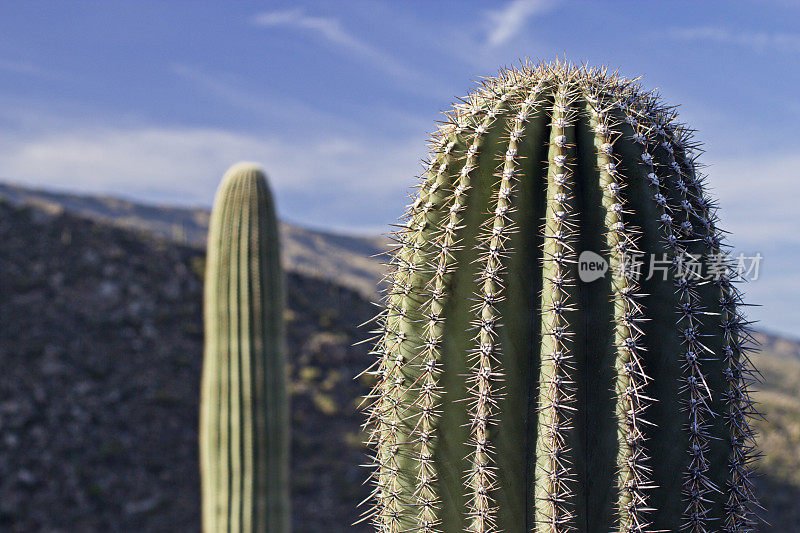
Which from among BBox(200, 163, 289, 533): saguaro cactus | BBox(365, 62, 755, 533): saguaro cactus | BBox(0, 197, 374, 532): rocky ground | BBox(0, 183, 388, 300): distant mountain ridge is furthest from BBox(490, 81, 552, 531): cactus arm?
BBox(0, 183, 388, 300): distant mountain ridge

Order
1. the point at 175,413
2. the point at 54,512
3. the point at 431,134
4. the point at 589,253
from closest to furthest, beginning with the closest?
1. the point at 589,253
2. the point at 431,134
3. the point at 54,512
4. the point at 175,413

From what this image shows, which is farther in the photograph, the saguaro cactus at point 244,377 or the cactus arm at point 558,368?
the saguaro cactus at point 244,377

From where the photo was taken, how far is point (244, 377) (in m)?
7.25

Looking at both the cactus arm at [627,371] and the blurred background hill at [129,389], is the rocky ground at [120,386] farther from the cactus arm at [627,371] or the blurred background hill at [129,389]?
the cactus arm at [627,371]

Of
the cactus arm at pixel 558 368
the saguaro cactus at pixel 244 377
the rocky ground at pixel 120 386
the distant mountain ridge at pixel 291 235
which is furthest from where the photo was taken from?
the distant mountain ridge at pixel 291 235

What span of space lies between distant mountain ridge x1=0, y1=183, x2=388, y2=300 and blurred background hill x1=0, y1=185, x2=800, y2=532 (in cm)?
3516

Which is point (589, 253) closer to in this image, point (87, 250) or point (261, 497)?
point (261, 497)

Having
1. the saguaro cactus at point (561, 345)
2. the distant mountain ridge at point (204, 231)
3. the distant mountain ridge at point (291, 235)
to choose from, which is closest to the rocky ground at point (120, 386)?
the saguaro cactus at point (561, 345)

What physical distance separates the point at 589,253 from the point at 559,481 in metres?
0.73

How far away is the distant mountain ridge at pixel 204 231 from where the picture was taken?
6003cm

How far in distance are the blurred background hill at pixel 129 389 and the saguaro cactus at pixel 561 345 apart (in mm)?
12539

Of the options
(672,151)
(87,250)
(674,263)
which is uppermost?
(87,250)

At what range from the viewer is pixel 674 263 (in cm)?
227

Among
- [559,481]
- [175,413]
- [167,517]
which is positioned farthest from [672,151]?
[175,413]
